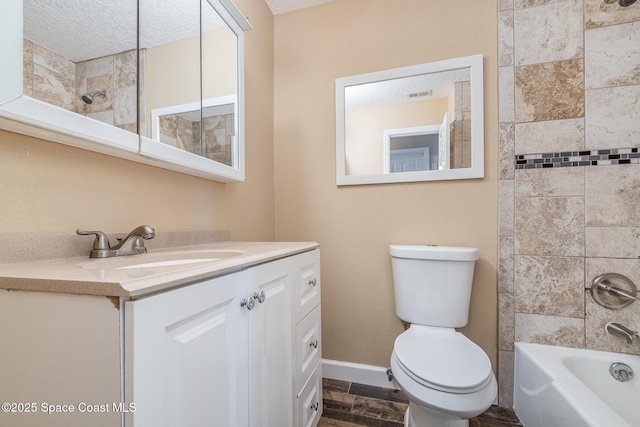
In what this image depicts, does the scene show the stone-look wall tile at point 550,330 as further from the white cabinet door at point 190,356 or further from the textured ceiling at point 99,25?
the textured ceiling at point 99,25

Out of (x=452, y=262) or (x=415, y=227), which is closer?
(x=452, y=262)

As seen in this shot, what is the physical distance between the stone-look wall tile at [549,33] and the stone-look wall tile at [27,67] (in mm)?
1910

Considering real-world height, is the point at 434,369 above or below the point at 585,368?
above

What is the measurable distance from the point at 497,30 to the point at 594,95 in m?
0.57

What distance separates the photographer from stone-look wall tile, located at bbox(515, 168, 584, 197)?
1346 mm

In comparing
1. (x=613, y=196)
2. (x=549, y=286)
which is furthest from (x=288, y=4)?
(x=549, y=286)

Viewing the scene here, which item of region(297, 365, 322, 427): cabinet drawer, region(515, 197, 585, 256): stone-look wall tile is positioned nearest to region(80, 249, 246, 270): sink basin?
region(297, 365, 322, 427): cabinet drawer

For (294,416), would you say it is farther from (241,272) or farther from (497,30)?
(497,30)

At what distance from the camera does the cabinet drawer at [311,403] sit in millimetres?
1086

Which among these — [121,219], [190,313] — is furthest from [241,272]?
[121,219]

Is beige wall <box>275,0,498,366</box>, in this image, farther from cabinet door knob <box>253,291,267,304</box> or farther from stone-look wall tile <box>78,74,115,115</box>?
stone-look wall tile <box>78,74,115,115</box>

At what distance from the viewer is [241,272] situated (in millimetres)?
730

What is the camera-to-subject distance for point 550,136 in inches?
54.4

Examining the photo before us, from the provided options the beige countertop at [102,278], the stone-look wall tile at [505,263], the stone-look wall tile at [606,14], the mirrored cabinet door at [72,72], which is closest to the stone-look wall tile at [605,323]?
the stone-look wall tile at [505,263]
